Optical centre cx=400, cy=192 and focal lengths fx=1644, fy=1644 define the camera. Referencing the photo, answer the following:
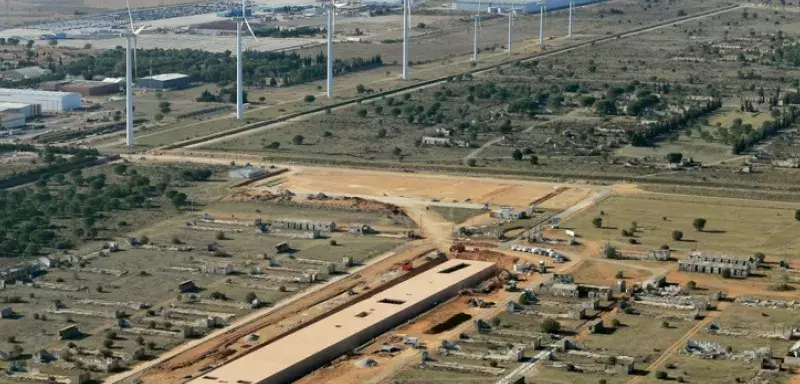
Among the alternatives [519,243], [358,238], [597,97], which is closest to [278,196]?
[358,238]

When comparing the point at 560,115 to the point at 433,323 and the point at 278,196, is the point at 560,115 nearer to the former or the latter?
the point at 278,196

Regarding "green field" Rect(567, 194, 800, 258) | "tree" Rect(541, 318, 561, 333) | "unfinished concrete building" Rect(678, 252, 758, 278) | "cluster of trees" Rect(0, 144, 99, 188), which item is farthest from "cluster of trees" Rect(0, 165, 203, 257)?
"unfinished concrete building" Rect(678, 252, 758, 278)

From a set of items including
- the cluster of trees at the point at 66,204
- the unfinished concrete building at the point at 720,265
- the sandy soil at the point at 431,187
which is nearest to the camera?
the unfinished concrete building at the point at 720,265

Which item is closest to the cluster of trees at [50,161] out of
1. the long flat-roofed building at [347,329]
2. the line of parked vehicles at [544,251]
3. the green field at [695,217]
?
the line of parked vehicles at [544,251]

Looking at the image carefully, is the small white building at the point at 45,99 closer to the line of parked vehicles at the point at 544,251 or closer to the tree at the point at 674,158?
the tree at the point at 674,158

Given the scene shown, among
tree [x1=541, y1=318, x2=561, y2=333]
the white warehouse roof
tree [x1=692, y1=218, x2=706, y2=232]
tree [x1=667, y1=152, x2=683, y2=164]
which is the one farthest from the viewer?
the white warehouse roof

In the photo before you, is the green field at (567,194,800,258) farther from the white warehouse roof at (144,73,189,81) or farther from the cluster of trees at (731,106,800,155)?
the white warehouse roof at (144,73,189,81)

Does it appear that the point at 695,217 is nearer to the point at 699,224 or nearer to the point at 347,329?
the point at 699,224
